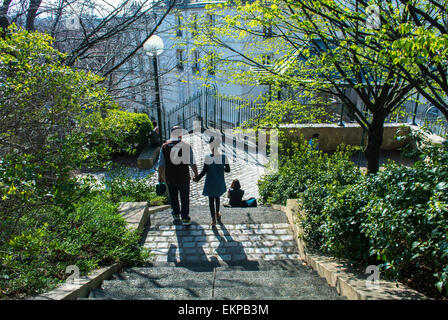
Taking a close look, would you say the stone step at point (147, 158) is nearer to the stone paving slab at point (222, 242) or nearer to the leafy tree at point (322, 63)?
the leafy tree at point (322, 63)

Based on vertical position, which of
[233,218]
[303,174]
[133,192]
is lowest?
[233,218]

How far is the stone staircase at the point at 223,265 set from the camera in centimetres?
318

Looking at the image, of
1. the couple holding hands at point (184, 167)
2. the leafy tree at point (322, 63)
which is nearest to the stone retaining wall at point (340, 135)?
the leafy tree at point (322, 63)

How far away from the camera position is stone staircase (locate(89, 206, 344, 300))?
318cm

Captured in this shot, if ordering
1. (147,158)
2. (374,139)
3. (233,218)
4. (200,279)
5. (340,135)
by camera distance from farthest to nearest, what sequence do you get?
(340,135), (147,158), (374,139), (233,218), (200,279)

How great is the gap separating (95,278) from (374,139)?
17.8ft

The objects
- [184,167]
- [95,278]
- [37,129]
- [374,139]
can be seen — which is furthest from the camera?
[374,139]

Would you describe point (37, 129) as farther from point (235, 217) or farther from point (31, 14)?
point (235, 217)

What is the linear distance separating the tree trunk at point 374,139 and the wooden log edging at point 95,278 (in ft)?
14.6

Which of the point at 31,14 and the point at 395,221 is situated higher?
the point at 31,14

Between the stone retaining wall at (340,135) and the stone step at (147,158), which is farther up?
the stone retaining wall at (340,135)

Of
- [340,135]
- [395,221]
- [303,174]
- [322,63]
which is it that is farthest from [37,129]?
[340,135]

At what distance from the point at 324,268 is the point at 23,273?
316 centimetres

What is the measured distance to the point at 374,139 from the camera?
6.29 m
